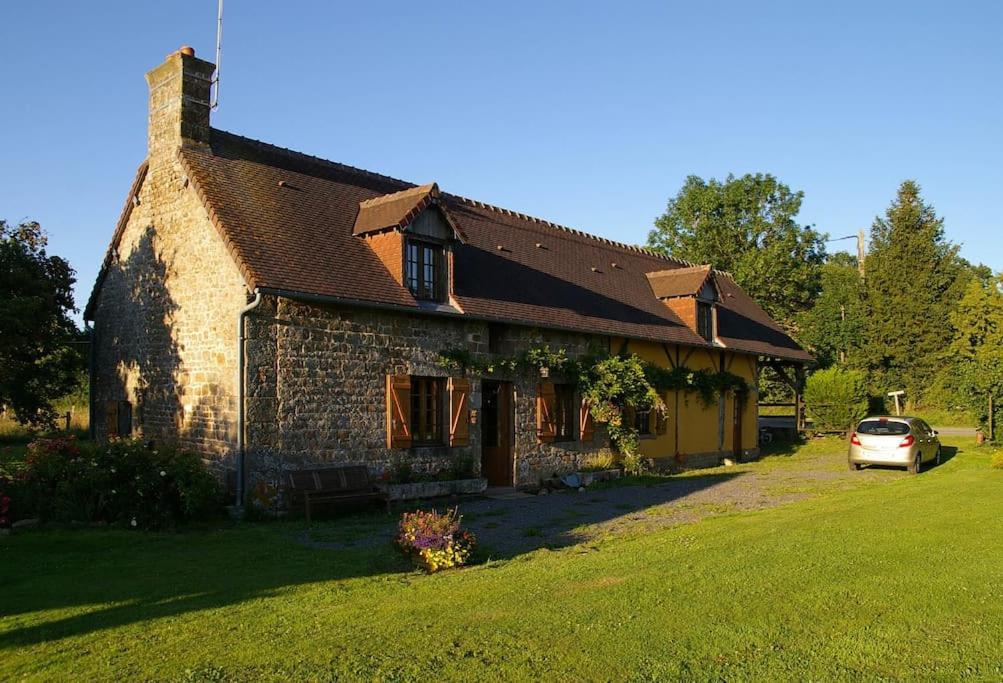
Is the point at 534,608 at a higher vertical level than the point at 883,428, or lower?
lower

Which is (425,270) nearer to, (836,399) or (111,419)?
(111,419)

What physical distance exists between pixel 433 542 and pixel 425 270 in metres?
7.59

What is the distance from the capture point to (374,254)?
50.1 ft

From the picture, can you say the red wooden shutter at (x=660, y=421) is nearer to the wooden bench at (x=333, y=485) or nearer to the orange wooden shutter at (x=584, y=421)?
the orange wooden shutter at (x=584, y=421)

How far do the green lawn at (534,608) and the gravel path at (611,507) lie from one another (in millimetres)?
898

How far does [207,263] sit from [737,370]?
16967 mm

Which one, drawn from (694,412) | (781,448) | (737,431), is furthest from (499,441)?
(781,448)

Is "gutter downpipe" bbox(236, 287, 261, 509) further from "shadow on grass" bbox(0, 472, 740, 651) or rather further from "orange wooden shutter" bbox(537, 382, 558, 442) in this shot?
"orange wooden shutter" bbox(537, 382, 558, 442)

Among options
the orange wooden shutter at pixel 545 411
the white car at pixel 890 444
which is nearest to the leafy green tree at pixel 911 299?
the white car at pixel 890 444

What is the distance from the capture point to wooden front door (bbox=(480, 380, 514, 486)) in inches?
656

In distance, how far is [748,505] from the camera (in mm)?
14031

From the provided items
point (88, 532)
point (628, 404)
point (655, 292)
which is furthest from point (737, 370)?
point (88, 532)

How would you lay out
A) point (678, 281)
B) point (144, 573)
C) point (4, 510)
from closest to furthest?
point (144, 573)
point (4, 510)
point (678, 281)

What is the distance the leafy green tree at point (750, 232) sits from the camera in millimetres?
42000
